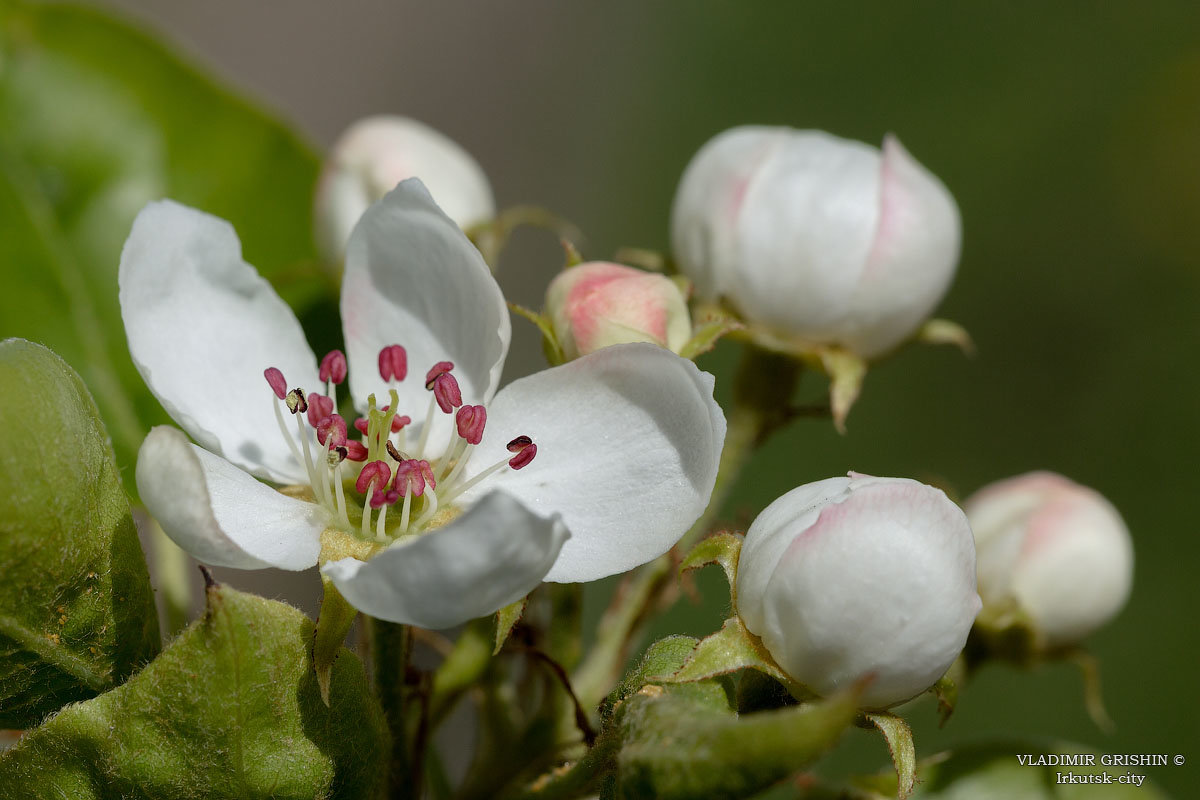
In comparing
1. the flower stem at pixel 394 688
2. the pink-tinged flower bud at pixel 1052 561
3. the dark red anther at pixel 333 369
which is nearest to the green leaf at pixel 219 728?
the flower stem at pixel 394 688

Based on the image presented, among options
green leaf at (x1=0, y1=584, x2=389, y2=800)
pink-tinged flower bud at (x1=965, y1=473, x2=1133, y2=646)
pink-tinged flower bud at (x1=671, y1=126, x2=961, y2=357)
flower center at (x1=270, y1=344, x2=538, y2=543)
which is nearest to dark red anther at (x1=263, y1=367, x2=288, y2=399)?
flower center at (x1=270, y1=344, x2=538, y2=543)

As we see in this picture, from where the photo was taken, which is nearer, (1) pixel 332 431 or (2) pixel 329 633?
(2) pixel 329 633

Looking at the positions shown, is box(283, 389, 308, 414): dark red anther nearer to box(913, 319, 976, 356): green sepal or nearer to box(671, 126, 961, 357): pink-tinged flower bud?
box(671, 126, 961, 357): pink-tinged flower bud

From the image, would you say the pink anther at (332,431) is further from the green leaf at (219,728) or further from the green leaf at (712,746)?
the green leaf at (712,746)

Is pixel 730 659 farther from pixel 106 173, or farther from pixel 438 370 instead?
pixel 106 173

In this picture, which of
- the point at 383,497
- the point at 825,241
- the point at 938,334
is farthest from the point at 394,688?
the point at 938,334

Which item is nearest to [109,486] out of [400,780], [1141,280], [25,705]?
[25,705]

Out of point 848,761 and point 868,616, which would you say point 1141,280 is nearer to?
point 848,761
